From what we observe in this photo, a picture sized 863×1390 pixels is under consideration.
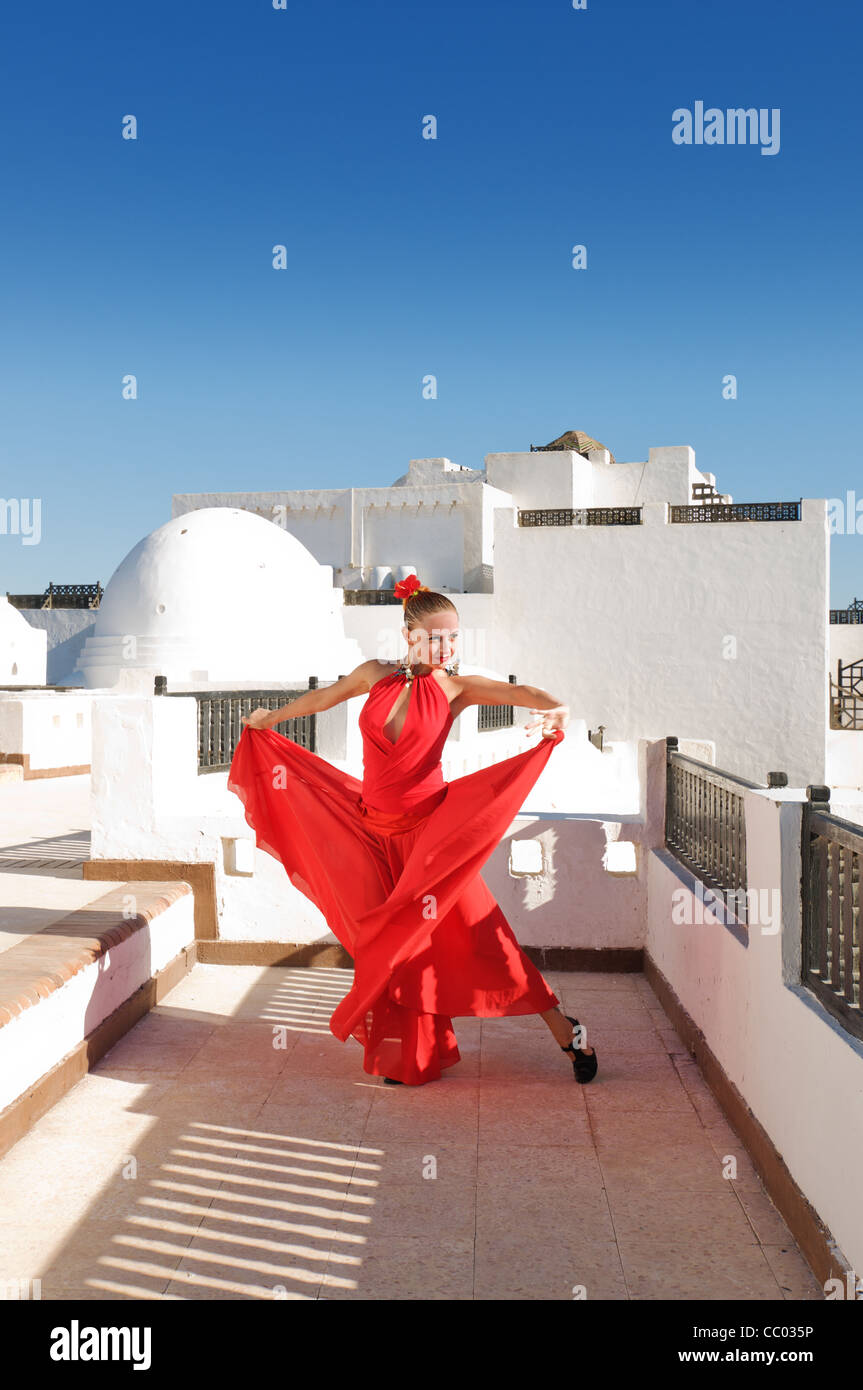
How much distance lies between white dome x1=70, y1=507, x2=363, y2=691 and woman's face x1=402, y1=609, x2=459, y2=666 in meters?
15.2

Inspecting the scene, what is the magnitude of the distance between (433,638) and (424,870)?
33.3 inches

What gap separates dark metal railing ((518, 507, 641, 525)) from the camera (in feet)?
74.5

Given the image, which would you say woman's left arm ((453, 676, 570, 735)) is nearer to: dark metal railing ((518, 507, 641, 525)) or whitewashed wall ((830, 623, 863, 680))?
dark metal railing ((518, 507, 641, 525))

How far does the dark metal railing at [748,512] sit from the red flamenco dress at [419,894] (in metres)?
19.7

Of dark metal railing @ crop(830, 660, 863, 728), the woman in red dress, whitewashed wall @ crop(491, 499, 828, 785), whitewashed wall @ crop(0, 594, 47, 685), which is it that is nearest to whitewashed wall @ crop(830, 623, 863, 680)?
dark metal railing @ crop(830, 660, 863, 728)

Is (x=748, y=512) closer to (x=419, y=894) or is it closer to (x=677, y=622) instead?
(x=677, y=622)

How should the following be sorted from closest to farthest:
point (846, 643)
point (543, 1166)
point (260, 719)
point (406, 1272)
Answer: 1. point (406, 1272)
2. point (543, 1166)
3. point (260, 719)
4. point (846, 643)

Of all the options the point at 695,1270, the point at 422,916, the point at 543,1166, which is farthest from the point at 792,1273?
the point at 422,916

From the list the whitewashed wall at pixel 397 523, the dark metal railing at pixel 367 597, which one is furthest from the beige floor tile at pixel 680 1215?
the whitewashed wall at pixel 397 523

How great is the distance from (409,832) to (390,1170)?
117 cm

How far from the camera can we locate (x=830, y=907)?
9.36ft

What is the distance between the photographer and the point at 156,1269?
8.59ft

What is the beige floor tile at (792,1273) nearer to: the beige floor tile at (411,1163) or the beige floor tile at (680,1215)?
the beige floor tile at (680,1215)
